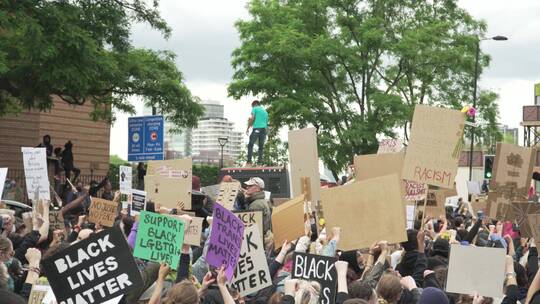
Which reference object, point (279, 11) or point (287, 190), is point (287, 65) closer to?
point (279, 11)

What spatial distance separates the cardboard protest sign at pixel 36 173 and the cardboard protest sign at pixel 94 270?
23.5 ft

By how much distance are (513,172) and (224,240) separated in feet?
22.9

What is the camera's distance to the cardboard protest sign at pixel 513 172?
1398cm

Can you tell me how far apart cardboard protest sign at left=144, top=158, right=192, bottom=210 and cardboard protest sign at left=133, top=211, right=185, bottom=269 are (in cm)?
570

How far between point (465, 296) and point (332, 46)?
34628 mm

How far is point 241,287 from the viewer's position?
845 centimetres

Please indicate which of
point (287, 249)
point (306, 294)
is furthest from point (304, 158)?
point (306, 294)

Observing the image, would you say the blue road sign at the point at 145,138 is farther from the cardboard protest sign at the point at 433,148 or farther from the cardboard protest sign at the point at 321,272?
the cardboard protest sign at the point at 321,272

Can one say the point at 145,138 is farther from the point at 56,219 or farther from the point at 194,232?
the point at 194,232

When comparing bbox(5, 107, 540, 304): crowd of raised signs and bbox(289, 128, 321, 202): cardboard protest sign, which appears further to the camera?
bbox(289, 128, 321, 202): cardboard protest sign

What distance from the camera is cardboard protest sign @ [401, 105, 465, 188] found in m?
12.7

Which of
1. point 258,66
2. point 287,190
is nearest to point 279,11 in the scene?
point 258,66

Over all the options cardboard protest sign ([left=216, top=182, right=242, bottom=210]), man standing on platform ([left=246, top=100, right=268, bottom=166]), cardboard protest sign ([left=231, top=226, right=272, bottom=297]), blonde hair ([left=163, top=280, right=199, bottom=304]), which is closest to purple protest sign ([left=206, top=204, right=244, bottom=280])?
cardboard protest sign ([left=231, top=226, right=272, bottom=297])

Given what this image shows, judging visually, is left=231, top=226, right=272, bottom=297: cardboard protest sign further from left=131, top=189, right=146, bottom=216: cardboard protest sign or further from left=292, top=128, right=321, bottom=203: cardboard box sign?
left=292, top=128, right=321, bottom=203: cardboard box sign
